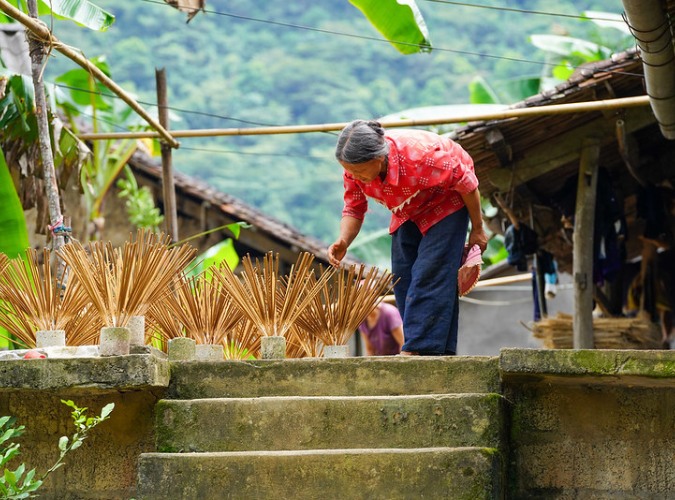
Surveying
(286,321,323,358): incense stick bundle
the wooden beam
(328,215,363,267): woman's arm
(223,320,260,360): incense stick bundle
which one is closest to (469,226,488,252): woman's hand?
(328,215,363,267): woman's arm

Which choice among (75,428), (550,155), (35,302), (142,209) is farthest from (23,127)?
(142,209)

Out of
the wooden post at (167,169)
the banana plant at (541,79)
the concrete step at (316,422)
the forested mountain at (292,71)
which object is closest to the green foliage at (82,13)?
the wooden post at (167,169)

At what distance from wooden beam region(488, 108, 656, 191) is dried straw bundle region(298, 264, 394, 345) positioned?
385 centimetres

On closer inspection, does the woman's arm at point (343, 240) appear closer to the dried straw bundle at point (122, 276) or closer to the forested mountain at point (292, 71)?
the dried straw bundle at point (122, 276)

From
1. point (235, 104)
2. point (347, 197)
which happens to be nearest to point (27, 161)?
point (347, 197)

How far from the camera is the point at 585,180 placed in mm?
7867

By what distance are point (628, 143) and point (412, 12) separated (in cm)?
178

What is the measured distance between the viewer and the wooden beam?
7.92 m

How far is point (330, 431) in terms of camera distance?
3822 millimetres

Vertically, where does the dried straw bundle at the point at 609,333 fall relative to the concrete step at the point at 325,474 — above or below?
below

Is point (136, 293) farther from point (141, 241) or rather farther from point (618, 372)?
point (618, 372)

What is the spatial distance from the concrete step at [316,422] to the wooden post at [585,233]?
4.28 m

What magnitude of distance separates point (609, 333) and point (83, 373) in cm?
551

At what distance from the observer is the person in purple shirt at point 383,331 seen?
7984mm
